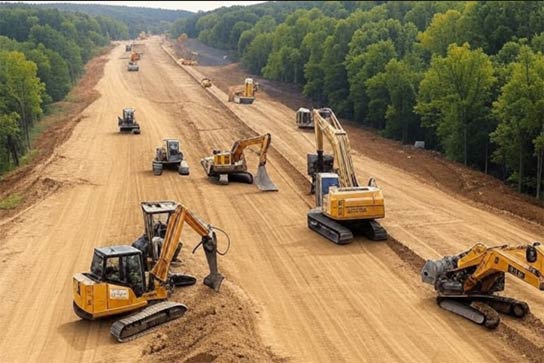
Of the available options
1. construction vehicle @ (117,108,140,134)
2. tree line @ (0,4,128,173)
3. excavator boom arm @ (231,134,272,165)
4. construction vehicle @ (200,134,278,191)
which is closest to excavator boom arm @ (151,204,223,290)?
excavator boom arm @ (231,134,272,165)

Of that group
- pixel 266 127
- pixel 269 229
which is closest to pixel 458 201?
pixel 269 229

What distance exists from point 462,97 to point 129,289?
119 feet

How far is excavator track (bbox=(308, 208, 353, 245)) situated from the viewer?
28.5 m

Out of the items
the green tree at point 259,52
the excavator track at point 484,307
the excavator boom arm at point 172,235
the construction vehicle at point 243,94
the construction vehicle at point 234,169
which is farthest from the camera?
the green tree at point 259,52

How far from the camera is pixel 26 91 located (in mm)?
60719

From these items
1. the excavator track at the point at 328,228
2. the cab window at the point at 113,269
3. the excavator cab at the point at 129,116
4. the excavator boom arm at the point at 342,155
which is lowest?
the excavator track at the point at 328,228

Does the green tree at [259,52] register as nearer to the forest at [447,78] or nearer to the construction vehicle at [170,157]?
the forest at [447,78]

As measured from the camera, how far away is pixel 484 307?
20.6m

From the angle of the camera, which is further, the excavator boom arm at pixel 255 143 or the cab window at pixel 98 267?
the excavator boom arm at pixel 255 143

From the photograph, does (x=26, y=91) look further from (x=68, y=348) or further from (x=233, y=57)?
(x=233, y=57)

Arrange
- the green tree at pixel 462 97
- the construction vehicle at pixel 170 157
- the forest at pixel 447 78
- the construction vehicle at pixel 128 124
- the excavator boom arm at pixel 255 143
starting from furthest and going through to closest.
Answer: the construction vehicle at pixel 128 124 → the green tree at pixel 462 97 → the construction vehicle at pixel 170 157 → the forest at pixel 447 78 → the excavator boom arm at pixel 255 143

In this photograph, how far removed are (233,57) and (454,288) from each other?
134 metres

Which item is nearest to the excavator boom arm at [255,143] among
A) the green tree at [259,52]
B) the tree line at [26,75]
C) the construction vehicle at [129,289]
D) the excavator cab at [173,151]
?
the excavator cab at [173,151]

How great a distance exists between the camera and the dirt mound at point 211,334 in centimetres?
1836
